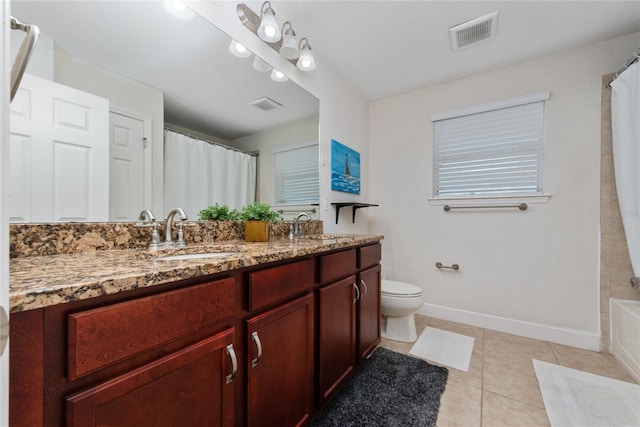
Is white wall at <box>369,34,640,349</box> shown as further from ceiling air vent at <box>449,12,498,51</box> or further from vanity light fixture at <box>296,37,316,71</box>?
vanity light fixture at <box>296,37,316,71</box>

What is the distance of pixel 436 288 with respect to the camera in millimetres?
2500

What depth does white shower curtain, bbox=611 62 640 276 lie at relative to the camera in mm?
1614

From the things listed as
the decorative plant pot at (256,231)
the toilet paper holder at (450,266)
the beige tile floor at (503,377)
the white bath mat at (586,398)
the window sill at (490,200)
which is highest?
the window sill at (490,200)

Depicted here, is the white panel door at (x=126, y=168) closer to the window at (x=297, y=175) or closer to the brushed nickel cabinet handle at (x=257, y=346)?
the brushed nickel cabinet handle at (x=257, y=346)

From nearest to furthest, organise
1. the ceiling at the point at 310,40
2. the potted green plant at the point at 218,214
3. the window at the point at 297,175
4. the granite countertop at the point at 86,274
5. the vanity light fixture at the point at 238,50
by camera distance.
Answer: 1. the granite countertop at the point at 86,274
2. the ceiling at the point at 310,40
3. the potted green plant at the point at 218,214
4. the vanity light fixture at the point at 238,50
5. the window at the point at 297,175

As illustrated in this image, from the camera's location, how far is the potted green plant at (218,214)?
4.47ft

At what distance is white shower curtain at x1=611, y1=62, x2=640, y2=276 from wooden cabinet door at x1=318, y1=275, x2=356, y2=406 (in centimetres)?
183

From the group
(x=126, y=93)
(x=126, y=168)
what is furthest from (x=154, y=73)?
(x=126, y=168)

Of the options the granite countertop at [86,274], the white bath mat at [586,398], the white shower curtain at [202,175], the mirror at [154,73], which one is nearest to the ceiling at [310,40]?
the mirror at [154,73]

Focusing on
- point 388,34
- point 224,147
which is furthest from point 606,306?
point 224,147

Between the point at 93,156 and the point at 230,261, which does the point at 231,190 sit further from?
the point at 230,261

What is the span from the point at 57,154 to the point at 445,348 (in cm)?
239

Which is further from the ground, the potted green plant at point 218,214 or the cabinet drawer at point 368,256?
the potted green plant at point 218,214

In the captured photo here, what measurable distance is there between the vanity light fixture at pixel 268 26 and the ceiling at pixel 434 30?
0.15 meters
